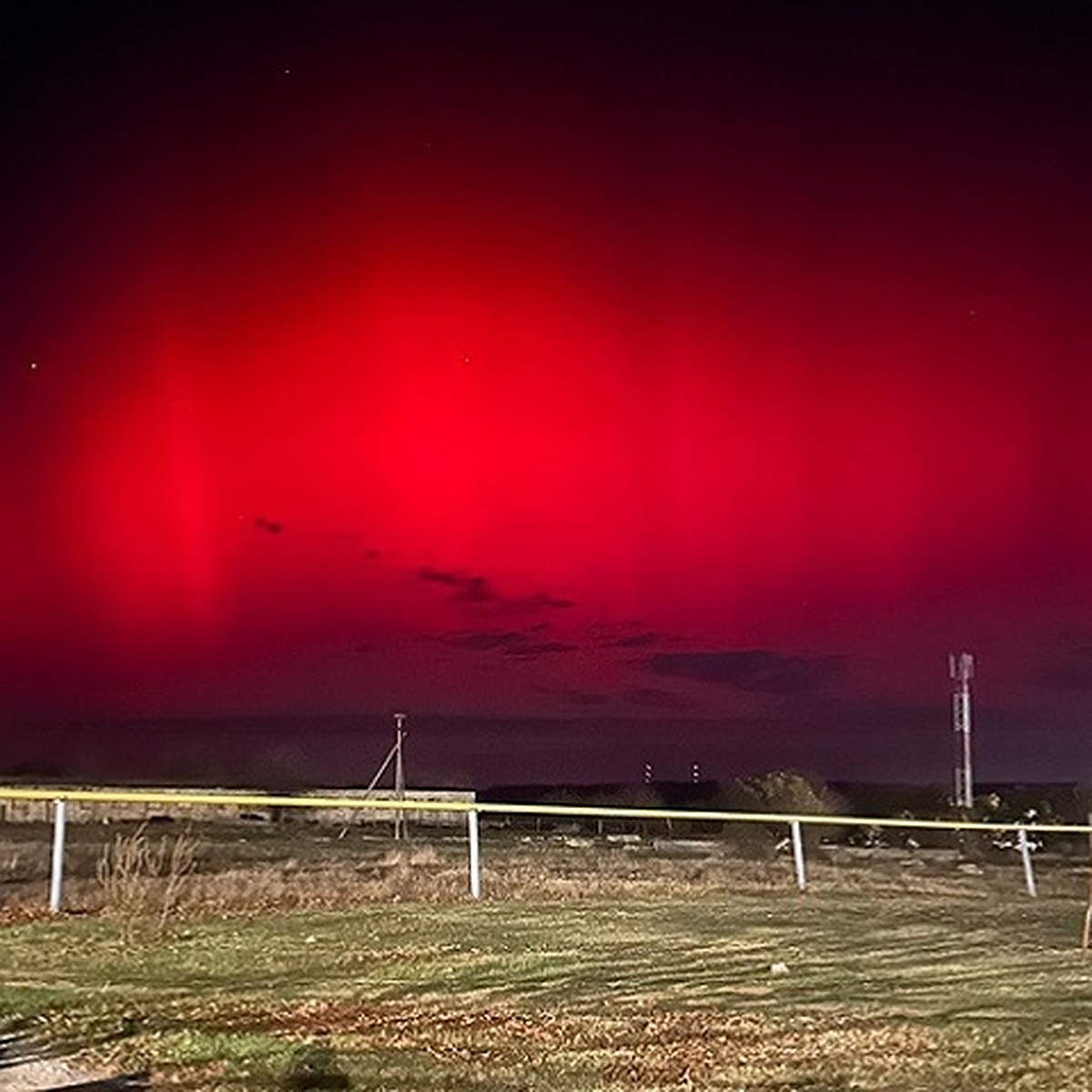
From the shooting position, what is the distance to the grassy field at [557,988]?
8641mm

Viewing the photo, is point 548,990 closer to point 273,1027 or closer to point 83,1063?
point 273,1027

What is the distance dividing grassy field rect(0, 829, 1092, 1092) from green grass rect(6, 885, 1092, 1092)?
0.10 feet

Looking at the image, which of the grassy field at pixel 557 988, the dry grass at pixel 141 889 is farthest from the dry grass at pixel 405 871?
the grassy field at pixel 557 988

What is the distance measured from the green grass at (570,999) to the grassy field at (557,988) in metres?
0.03

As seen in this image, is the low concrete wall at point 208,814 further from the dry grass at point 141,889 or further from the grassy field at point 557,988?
the dry grass at point 141,889

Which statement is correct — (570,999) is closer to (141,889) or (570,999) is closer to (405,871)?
(141,889)

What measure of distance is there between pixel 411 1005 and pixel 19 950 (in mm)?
4241

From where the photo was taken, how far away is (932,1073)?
8398 mm

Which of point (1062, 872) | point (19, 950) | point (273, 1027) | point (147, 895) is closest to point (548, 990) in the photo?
point (273, 1027)

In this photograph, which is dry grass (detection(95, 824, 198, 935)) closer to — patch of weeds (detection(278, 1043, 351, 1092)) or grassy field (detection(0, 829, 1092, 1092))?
grassy field (detection(0, 829, 1092, 1092))

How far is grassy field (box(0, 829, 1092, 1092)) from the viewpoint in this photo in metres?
8.64

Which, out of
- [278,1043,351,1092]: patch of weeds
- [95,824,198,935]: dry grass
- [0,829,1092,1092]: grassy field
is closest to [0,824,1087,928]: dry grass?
[95,824,198,935]: dry grass

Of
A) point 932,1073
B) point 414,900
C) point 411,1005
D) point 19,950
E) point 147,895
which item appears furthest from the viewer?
point 414,900

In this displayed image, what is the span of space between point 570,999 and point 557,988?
590 millimetres
